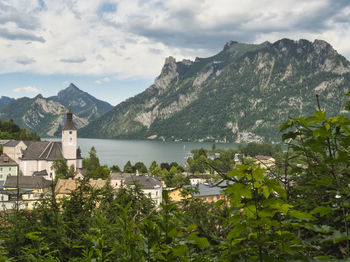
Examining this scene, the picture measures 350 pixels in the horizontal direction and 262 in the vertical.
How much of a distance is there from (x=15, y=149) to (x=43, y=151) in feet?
20.7

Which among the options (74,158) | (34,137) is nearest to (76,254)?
(74,158)

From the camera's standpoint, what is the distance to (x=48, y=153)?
64562 millimetres

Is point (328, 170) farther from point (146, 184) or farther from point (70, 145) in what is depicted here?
point (70, 145)

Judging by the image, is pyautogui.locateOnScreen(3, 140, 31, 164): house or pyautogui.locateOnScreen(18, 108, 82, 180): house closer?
pyautogui.locateOnScreen(18, 108, 82, 180): house

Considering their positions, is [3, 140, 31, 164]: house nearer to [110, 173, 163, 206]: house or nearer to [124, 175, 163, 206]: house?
[110, 173, 163, 206]: house

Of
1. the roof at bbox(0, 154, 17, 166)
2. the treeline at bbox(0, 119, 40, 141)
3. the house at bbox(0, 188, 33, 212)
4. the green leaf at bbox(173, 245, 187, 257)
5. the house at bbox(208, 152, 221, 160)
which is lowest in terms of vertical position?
the house at bbox(208, 152, 221, 160)

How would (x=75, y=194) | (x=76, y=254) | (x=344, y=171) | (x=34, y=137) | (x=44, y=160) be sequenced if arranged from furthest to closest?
1. (x=34, y=137)
2. (x=44, y=160)
3. (x=75, y=194)
4. (x=76, y=254)
5. (x=344, y=171)

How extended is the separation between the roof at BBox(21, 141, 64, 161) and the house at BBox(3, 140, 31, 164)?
1.08 m

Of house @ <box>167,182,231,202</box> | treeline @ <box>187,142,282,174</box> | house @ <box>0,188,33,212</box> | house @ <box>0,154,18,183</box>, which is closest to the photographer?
house @ <box>167,182,231,202</box>

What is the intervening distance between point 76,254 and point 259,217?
105 inches

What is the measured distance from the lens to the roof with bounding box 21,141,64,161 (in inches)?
2516

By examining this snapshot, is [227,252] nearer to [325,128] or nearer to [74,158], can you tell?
[325,128]

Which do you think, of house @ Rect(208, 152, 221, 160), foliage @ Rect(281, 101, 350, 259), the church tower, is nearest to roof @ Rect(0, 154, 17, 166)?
the church tower

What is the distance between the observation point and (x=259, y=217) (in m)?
1.23
